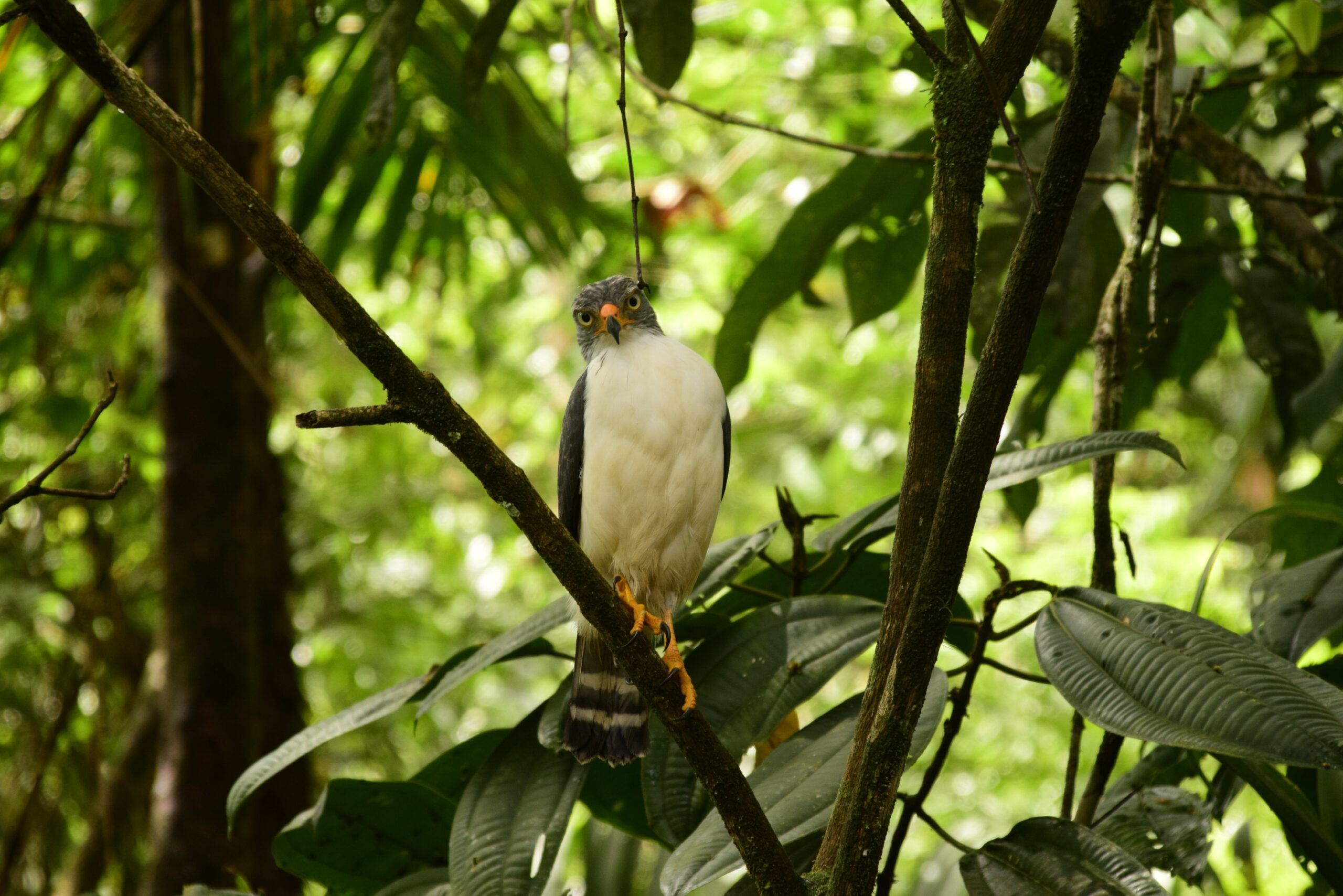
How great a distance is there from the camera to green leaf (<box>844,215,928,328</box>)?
2.47 meters

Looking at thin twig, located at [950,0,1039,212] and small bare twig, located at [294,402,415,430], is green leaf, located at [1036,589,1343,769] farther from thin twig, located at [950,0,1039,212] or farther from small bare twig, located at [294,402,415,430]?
small bare twig, located at [294,402,415,430]

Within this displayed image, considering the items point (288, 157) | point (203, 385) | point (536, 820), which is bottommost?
point (536, 820)

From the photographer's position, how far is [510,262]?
5.74m

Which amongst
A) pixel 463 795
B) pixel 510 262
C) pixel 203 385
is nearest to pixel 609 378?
pixel 463 795

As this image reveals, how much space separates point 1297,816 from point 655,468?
1.25m

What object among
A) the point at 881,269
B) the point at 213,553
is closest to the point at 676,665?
the point at 881,269

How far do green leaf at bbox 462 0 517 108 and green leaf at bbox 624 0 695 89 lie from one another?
277 millimetres

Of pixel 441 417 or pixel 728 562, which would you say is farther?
pixel 728 562

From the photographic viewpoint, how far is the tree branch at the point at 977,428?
109cm

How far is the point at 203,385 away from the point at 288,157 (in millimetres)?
2495

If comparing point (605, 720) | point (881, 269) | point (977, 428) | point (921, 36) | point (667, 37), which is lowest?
point (977, 428)

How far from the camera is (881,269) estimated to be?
250 cm

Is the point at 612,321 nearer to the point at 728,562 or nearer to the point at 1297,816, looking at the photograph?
the point at 728,562

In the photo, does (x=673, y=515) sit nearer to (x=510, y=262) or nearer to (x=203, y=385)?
(x=203, y=385)
